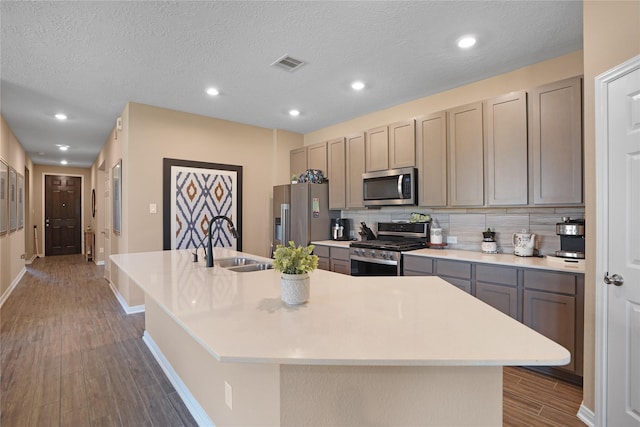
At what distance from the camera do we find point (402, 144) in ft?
12.0

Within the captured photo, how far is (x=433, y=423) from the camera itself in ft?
3.83

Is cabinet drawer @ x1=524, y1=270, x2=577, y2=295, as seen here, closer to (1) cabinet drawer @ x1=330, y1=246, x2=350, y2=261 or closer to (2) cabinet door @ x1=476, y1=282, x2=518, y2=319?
(2) cabinet door @ x1=476, y1=282, x2=518, y2=319

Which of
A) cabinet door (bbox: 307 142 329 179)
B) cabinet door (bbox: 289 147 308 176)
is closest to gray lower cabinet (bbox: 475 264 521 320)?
cabinet door (bbox: 307 142 329 179)

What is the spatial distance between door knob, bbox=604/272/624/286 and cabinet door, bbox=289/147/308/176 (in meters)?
3.82

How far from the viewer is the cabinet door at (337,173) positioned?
439 centimetres

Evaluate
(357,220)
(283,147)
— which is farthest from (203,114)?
(357,220)

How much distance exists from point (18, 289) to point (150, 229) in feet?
9.89

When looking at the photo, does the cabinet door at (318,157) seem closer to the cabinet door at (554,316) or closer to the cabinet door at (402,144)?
the cabinet door at (402,144)

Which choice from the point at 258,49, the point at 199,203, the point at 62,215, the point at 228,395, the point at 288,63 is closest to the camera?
the point at 228,395

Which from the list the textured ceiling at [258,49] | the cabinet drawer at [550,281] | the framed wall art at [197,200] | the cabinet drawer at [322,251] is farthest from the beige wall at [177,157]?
the cabinet drawer at [550,281]

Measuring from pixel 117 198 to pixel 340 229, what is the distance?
315 cm

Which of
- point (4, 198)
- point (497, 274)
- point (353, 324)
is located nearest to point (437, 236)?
point (497, 274)

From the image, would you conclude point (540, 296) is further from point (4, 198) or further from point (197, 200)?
point (4, 198)

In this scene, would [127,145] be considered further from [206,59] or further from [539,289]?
[539,289]
